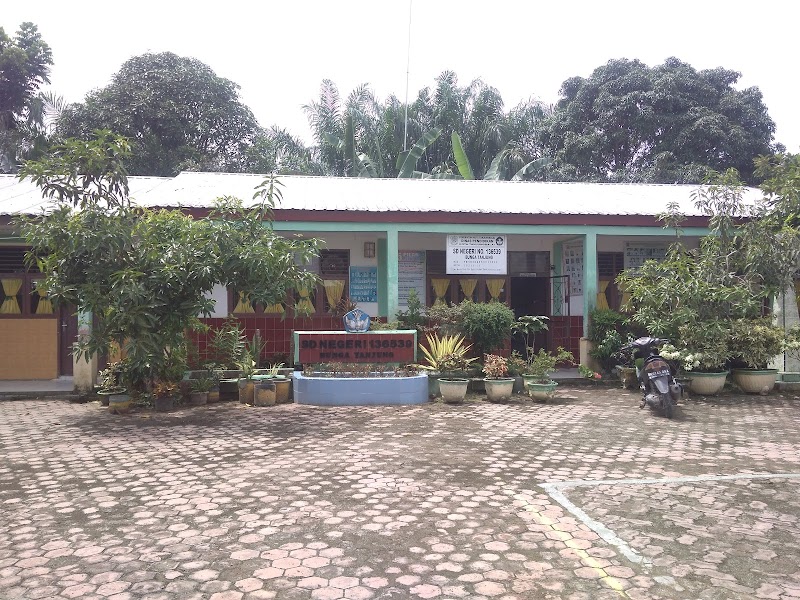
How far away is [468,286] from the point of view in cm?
1313

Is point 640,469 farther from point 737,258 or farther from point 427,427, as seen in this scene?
point 737,258

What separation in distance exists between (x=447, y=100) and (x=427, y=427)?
58.6 ft

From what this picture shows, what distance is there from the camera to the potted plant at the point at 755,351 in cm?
978

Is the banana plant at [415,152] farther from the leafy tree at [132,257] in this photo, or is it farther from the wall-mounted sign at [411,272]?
the leafy tree at [132,257]

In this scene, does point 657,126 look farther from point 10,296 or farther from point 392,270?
point 10,296

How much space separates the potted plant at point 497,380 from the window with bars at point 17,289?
26.4 feet

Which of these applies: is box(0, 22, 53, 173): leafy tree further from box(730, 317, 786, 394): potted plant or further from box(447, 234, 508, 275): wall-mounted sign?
box(730, 317, 786, 394): potted plant

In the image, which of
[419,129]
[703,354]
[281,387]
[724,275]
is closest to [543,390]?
[703,354]

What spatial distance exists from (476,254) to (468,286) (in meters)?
1.96

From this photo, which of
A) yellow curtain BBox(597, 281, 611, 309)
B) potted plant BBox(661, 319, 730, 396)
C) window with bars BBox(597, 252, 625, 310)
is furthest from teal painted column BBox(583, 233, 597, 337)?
potted plant BBox(661, 319, 730, 396)

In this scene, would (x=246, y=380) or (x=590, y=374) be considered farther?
(x=590, y=374)

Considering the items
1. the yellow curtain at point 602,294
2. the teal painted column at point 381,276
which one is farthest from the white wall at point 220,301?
the yellow curtain at point 602,294

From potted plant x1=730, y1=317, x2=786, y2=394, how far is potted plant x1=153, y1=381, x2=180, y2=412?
329 inches

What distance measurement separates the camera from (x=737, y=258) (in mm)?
10617
